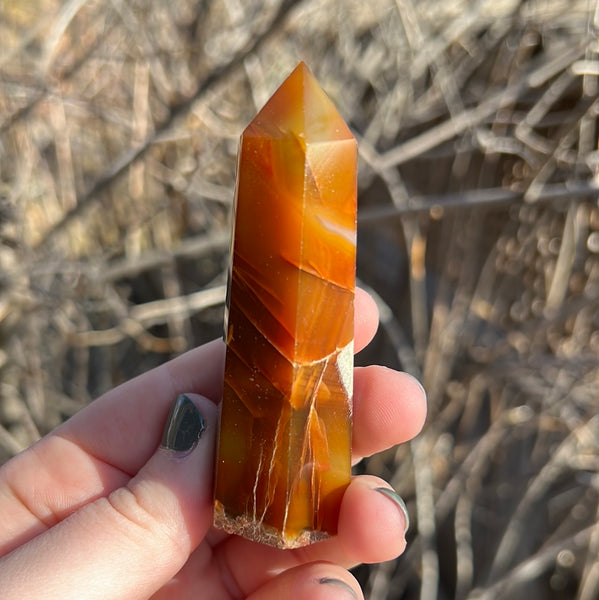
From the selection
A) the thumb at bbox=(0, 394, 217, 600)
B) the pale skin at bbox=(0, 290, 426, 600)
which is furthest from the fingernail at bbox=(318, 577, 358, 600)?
the thumb at bbox=(0, 394, 217, 600)

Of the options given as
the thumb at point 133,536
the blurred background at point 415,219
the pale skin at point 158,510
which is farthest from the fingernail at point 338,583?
the blurred background at point 415,219

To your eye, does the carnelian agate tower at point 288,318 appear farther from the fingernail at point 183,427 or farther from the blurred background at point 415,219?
the blurred background at point 415,219

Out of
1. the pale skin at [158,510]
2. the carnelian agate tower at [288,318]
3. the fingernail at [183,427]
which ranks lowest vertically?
the pale skin at [158,510]

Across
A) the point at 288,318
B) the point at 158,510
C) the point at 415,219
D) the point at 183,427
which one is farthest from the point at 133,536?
the point at 415,219

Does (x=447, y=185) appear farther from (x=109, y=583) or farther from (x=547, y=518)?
(x=109, y=583)

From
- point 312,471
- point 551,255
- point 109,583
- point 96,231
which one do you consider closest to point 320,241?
point 312,471

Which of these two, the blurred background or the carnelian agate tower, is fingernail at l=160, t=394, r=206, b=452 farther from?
the blurred background
